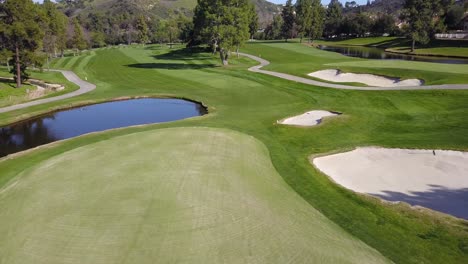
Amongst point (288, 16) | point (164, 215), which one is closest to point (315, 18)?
point (288, 16)

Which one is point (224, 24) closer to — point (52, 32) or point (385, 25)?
point (52, 32)

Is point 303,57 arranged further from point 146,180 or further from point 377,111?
point 146,180

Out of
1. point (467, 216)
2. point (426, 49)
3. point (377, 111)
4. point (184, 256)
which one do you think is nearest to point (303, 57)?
point (426, 49)

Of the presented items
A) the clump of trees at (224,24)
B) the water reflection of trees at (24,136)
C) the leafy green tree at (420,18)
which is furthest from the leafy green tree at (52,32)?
the leafy green tree at (420,18)

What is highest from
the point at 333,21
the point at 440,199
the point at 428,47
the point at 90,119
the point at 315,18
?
the point at 333,21

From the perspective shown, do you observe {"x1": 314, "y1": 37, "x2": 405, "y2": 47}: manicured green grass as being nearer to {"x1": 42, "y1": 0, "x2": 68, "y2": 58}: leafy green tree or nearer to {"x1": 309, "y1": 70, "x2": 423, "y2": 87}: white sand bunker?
{"x1": 309, "y1": 70, "x2": 423, "y2": 87}: white sand bunker

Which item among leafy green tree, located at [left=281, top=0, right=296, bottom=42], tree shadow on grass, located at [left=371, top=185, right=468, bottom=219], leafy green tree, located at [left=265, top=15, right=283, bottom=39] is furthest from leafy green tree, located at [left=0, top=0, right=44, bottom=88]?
leafy green tree, located at [left=265, top=15, right=283, bottom=39]
